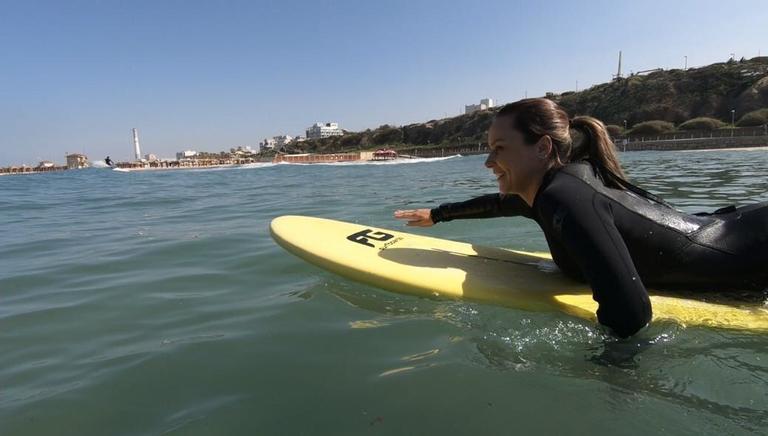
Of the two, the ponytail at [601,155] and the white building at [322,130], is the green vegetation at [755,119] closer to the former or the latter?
the ponytail at [601,155]

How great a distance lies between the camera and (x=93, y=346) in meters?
2.86

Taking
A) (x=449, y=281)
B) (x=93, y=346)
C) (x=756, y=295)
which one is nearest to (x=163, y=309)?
(x=93, y=346)

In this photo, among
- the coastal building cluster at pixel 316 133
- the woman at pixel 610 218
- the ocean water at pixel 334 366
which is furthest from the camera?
the coastal building cluster at pixel 316 133

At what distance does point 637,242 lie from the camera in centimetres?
234

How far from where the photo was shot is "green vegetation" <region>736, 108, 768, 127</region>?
54125 mm

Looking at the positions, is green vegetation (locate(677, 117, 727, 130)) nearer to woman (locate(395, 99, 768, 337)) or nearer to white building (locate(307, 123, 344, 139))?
woman (locate(395, 99, 768, 337))

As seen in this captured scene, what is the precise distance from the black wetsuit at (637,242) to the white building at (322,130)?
172092mm

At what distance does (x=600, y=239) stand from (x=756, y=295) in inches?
52.0

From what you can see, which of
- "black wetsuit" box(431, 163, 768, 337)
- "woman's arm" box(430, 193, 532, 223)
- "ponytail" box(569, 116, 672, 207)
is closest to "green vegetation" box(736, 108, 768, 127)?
"woman's arm" box(430, 193, 532, 223)

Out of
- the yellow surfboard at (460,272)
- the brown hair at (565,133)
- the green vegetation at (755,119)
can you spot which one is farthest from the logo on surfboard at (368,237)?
the green vegetation at (755,119)

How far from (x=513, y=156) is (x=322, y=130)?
17688cm

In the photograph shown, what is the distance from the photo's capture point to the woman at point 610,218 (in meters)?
2.03

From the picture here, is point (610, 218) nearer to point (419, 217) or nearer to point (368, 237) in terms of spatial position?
point (419, 217)

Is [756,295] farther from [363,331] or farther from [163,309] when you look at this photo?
[163,309]
